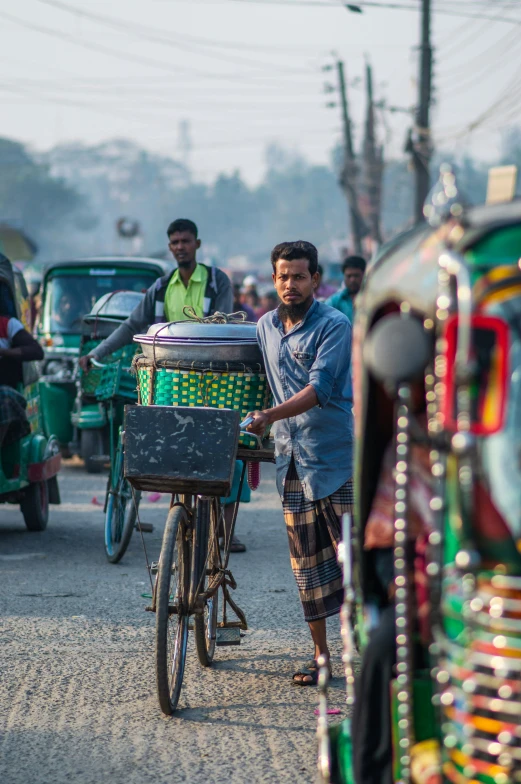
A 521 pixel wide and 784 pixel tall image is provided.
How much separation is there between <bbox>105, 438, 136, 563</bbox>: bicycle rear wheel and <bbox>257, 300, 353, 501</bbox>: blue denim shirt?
2850mm

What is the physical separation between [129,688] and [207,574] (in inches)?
24.5

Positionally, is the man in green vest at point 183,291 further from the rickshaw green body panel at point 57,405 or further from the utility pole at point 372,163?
the utility pole at point 372,163

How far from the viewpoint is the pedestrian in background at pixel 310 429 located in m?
5.25

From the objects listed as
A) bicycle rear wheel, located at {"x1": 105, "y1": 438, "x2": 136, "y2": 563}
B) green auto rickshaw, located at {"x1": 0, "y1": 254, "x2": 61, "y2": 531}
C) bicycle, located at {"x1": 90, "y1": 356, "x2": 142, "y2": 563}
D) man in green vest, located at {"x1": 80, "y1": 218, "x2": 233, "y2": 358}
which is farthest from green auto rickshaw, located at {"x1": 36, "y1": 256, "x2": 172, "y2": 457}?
man in green vest, located at {"x1": 80, "y1": 218, "x2": 233, "y2": 358}

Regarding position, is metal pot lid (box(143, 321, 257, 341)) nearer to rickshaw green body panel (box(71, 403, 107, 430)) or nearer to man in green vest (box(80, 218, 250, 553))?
man in green vest (box(80, 218, 250, 553))

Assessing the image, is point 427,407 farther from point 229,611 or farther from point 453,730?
point 229,611

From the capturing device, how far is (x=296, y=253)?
5242 mm

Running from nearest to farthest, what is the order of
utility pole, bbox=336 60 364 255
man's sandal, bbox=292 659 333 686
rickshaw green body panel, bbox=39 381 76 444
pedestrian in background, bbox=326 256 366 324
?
man's sandal, bbox=292 659 333 686, pedestrian in background, bbox=326 256 366 324, rickshaw green body panel, bbox=39 381 76 444, utility pole, bbox=336 60 364 255

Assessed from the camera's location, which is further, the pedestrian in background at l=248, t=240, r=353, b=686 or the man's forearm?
the pedestrian in background at l=248, t=240, r=353, b=686

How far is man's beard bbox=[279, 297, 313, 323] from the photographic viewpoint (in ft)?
17.3

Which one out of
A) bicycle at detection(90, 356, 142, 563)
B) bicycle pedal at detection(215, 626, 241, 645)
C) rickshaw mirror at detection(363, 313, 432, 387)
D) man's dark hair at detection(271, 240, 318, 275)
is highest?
man's dark hair at detection(271, 240, 318, 275)

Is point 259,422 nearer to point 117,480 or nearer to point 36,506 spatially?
point 117,480

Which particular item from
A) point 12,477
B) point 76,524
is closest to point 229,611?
point 12,477

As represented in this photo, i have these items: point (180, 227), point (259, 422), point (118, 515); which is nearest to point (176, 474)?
point (259, 422)
